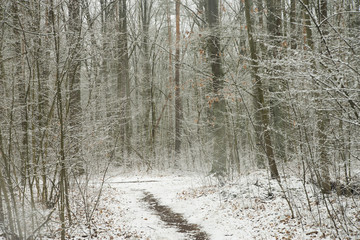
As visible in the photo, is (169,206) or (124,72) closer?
(169,206)

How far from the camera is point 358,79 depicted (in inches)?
118

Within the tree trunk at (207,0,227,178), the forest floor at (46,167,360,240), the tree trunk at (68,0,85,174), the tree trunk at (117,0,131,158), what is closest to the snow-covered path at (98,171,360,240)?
the forest floor at (46,167,360,240)

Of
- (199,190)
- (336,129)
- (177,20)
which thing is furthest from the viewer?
(177,20)

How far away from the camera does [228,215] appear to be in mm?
6340

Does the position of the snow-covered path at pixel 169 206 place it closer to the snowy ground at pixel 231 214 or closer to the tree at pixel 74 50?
Result: the snowy ground at pixel 231 214

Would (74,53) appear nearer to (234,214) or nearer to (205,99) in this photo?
(234,214)

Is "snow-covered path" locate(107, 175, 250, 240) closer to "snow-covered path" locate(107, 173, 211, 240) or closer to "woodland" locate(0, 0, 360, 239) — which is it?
"snow-covered path" locate(107, 173, 211, 240)

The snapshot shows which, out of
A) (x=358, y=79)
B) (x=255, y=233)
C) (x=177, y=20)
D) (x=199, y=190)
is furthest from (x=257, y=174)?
(x=177, y=20)

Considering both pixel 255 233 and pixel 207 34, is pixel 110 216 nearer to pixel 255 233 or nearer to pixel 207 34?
pixel 255 233

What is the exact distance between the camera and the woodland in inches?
152

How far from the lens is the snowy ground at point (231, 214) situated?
15.9ft

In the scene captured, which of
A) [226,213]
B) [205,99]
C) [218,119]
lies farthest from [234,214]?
[205,99]

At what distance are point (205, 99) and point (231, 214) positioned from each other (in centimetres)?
752

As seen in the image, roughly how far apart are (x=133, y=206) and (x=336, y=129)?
18.7 ft
